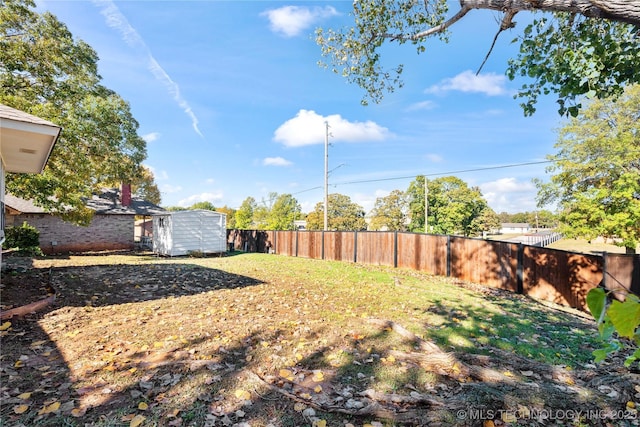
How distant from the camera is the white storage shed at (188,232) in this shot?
16453mm

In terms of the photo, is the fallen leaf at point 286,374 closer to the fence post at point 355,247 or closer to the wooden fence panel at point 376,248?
the wooden fence panel at point 376,248

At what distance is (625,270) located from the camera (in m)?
6.22

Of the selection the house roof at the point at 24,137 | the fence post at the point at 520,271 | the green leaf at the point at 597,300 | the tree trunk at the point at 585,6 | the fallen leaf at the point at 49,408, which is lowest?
the fallen leaf at the point at 49,408

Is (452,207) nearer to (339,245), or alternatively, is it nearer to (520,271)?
(339,245)

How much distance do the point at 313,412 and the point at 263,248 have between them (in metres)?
17.9

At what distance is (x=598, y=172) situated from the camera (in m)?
16.7

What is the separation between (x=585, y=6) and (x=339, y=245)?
13.5m

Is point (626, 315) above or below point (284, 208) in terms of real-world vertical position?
below

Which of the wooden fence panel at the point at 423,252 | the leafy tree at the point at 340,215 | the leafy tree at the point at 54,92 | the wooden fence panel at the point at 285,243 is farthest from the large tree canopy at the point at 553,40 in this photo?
the leafy tree at the point at 340,215

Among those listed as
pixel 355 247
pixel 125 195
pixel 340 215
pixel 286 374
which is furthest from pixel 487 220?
pixel 286 374

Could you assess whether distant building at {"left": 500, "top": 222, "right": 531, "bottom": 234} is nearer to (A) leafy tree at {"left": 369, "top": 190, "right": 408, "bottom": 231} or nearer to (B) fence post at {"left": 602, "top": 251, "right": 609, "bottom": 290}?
(A) leafy tree at {"left": 369, "top": 190, "right": 408, "bottom": 231}

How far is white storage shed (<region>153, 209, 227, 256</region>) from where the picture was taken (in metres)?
16.5

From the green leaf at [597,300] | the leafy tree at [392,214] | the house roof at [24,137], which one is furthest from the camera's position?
the leafy tree at [392,214]

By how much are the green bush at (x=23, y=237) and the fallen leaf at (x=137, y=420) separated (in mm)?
17133
